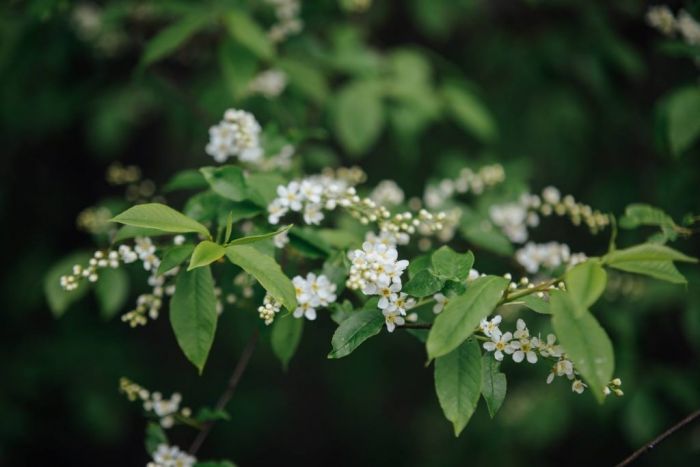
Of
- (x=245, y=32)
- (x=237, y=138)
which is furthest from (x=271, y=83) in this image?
(x=237, y=138)

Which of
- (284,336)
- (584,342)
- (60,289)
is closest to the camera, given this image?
(584,342)

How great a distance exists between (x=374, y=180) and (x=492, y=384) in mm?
3325

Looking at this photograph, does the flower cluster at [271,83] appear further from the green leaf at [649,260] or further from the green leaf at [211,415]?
the green leaf at [649,260]

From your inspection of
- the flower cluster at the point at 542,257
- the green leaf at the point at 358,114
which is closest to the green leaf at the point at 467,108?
the green leaf at the point at 358,114

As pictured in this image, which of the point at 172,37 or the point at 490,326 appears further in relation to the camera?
the point at 172,37

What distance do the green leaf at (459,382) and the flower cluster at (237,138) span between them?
1.02m

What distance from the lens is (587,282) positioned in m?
1.25

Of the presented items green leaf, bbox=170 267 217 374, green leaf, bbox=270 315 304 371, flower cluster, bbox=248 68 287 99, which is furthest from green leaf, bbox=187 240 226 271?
flower cluster, bbox=248 68 287 99

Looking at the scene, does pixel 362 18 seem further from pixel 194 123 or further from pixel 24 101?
pixel 24 101

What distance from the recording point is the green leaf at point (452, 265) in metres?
1.45

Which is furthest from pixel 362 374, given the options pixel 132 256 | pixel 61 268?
A: pixel 132 256

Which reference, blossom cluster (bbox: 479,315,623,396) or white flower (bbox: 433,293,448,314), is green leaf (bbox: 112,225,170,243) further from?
blossom cluster (bbox: 479,315,623,396)

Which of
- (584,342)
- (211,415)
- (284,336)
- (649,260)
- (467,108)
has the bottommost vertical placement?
(211,415)

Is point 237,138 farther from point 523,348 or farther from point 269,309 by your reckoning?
point 523,348
